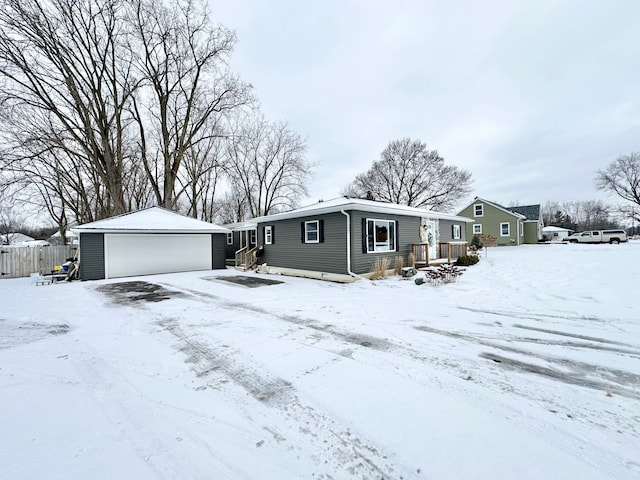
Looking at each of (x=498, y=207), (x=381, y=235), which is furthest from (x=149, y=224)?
(x=498, y=207)

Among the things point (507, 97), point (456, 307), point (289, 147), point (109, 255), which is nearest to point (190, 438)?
point (456, 307)

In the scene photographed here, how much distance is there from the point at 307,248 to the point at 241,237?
8277 mm

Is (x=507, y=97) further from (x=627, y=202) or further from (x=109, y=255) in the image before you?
(x=627, y=202)

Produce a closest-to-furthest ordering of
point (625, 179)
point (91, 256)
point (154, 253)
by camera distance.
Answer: point (91, 256) < point (154, 253) < point (625, 179)

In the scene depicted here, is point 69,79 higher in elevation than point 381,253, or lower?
higher

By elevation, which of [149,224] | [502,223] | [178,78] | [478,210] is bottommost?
[149,224]

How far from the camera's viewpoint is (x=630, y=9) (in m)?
7.25

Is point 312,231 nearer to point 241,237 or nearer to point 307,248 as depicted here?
point 307,248

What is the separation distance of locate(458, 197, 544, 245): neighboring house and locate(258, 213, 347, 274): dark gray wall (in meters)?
20.9

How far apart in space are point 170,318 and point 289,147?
22.8 meters

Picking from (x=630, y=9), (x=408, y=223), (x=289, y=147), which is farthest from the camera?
(x=289, y=147)

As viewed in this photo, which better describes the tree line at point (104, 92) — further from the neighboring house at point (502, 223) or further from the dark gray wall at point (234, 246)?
the neighboring house at point (502, 223)

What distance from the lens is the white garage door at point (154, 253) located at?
11781 millimetres

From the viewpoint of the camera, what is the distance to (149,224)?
41.9ft
